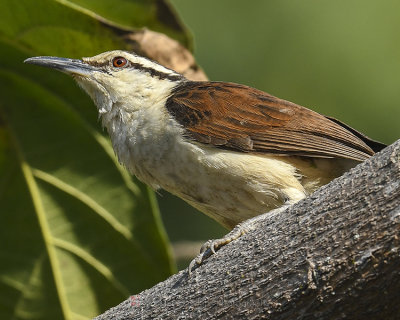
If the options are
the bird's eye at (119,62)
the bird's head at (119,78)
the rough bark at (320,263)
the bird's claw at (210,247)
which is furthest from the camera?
the bird's eye at (119,62)

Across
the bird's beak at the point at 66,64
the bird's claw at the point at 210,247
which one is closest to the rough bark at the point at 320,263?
the bird's claw at the point at 210,247

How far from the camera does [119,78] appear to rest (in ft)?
18.3

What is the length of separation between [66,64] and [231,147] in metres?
1.16

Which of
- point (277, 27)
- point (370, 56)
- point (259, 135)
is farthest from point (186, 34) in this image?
point (277, 27)

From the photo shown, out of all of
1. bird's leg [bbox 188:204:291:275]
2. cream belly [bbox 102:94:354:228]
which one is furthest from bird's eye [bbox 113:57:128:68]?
bird's leg [bbox 188:204:291:275]

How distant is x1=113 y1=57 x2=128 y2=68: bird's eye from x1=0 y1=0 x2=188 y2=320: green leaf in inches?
13.3

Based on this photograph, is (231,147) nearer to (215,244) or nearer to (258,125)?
(258,125)

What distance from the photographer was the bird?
4.77m

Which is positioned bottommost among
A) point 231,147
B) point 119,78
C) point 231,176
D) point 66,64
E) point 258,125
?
point 231,176

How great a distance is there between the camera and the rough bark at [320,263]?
314 centimetres

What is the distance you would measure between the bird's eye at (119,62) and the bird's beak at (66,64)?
16cm

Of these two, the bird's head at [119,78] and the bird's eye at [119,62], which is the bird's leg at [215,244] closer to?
the bird's head at [119,78]

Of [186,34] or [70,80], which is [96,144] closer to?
[70,80]

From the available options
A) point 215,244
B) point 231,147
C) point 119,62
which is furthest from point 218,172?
point 119,62
